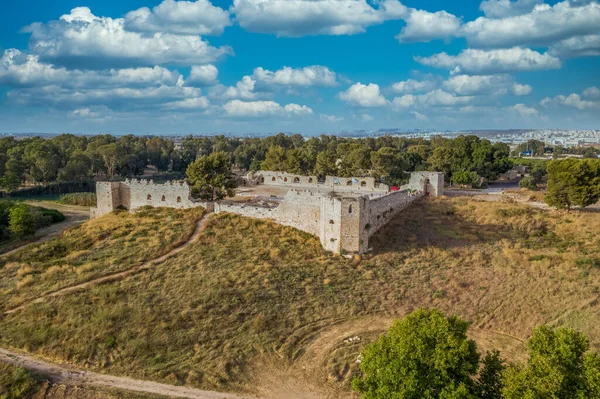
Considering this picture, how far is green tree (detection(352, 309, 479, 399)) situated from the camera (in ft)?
35.4

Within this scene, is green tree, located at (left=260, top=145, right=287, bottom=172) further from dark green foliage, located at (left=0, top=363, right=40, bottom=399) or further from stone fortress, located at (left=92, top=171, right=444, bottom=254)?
dark green foliage, located at (left=0, top=363, right=40, bottom=399)

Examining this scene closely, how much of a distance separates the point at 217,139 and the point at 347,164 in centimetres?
6712

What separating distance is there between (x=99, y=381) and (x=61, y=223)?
2450cm

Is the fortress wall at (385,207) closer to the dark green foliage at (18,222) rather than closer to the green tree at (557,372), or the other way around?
the green tree at (557,372)

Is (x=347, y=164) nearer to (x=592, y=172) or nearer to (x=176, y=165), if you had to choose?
(x=592, y=172)

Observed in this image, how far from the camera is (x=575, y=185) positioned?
1113 inches

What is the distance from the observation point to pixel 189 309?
1891cm

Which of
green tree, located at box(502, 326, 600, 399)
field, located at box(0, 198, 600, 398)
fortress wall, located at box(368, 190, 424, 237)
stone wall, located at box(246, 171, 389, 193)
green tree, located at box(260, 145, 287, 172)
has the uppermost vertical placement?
green tree, located at box(260, 145, 287, 172)

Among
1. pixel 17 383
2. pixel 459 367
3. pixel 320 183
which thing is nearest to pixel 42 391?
pixel 17 383

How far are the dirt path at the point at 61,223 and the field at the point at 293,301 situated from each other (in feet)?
16.1

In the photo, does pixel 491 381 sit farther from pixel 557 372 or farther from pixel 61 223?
pixel 61 223

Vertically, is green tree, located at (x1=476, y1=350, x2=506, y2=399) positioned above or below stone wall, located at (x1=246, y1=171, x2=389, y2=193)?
below

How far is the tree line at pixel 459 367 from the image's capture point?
966 cm

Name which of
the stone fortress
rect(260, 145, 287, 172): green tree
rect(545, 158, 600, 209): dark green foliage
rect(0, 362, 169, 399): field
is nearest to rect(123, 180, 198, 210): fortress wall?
the stone fortress
